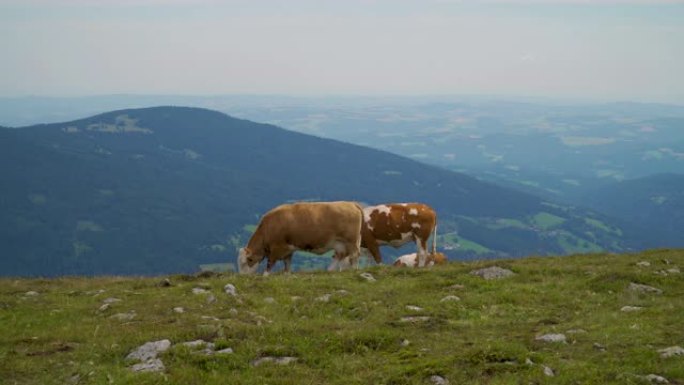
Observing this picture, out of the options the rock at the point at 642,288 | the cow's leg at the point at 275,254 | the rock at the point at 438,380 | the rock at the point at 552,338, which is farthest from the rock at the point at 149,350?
the cow's leg at the point at 275,254

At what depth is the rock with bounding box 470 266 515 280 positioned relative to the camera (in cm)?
2081

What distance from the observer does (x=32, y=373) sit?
12.4 metres

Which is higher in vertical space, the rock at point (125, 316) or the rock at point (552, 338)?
the rock at point (552, 338)

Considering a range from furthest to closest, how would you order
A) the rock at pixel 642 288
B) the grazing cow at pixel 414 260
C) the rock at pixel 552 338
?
the grazing cow at pixel 414 260 < the rock at pixel 642 288 < the rock at pixel 552 338

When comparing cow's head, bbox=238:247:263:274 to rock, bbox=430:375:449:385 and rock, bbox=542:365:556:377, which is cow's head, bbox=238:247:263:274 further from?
rock, bbox=542:365:556:377

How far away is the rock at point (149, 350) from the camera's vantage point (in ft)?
42.8

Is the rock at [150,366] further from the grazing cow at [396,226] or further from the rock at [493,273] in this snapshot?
the grazing cow at [396,226]

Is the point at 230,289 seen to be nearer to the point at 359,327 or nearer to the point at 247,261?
the point at 359,327

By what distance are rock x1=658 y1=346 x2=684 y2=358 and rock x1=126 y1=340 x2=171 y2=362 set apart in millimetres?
9211

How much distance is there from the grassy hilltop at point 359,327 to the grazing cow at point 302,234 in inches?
183

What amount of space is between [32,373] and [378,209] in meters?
20.3

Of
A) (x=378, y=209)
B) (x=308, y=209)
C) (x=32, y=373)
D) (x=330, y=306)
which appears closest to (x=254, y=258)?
(x=308, y=209)

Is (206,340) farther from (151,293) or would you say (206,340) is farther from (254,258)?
(254,258)

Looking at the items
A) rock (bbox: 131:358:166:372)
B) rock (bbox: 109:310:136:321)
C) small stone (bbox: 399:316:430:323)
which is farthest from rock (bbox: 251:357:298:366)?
rock (bbox: 109:310:136:321)
